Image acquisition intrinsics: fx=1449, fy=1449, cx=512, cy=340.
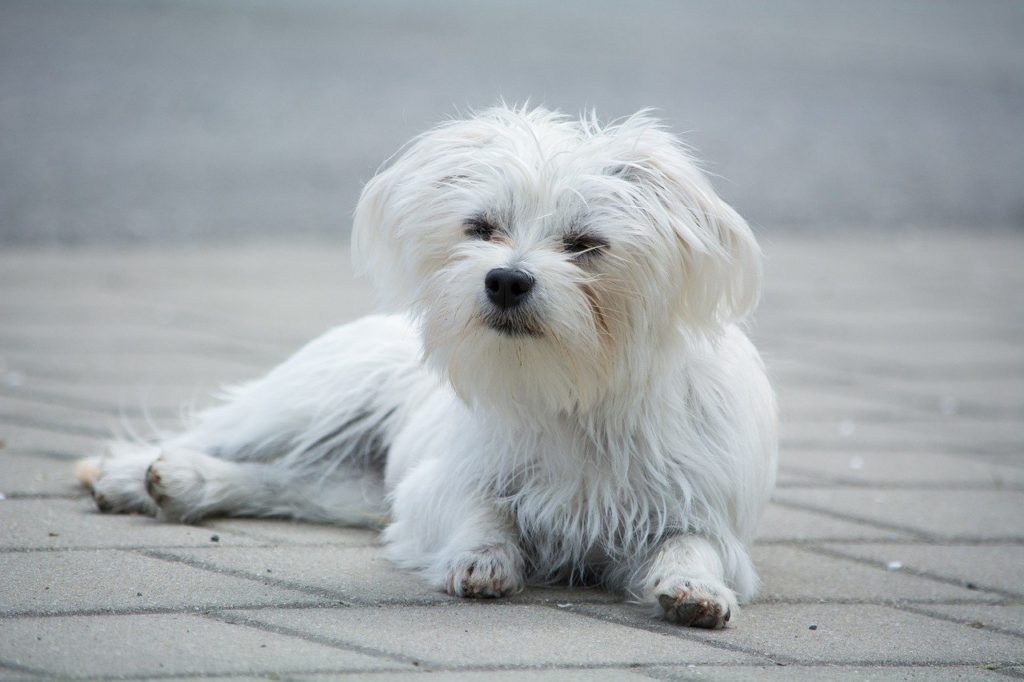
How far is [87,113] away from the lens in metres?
13.5

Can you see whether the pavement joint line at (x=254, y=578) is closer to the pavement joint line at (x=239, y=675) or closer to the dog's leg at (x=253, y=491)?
the dog's leg at (x=253, y=491)

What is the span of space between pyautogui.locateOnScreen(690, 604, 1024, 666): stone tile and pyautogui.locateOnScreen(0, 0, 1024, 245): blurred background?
5.03 m

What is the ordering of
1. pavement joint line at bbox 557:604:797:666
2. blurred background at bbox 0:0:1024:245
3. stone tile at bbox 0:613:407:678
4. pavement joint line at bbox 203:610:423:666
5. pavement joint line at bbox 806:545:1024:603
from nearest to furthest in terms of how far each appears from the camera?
stone tile at bbox 0:613:407:678 → pavement joint line at bbox 203:610:423:666 → pavement joint line at bbox 557:604:797:666 → pavement joint line at bbox 806:545:1024:603 → blurred background at bbox 0:0:1024:245

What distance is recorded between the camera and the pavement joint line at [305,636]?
3.17 m

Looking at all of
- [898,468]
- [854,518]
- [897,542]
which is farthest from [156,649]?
[898,468]

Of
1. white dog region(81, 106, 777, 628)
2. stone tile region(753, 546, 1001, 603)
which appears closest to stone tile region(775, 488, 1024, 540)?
stone tile region(753, 546, 1001, 603)

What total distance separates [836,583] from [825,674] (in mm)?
869

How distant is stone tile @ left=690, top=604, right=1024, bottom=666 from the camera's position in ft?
11.3

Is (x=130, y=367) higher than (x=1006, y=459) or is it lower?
lower

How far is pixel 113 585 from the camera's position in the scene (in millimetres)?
3559

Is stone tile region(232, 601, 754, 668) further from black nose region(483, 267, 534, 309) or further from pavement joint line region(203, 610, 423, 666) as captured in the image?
black nose region(483, 267, 534, 309)

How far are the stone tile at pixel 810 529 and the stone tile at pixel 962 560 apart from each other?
0.11m

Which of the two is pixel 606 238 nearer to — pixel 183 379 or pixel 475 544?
pixel 475 544

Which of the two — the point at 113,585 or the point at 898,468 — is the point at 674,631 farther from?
the point at 898,468
